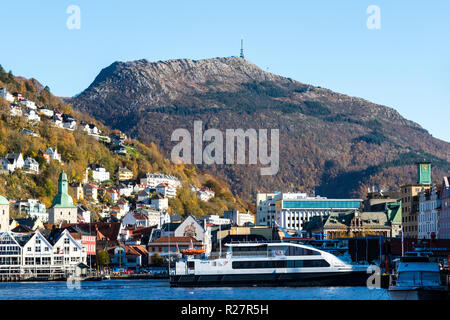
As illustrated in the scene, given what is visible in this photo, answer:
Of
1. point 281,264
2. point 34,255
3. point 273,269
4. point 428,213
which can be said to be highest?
point 428,213

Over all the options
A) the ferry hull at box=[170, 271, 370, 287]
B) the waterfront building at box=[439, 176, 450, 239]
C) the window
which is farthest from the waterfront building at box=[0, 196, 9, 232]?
the window

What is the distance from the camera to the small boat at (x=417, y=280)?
7369 cm

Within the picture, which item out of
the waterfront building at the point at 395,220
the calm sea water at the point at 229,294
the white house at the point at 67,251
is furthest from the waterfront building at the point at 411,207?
the calm sea water at the point at 229,294

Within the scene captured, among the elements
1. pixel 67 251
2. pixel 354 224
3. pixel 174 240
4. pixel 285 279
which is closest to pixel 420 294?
pixel 285 279

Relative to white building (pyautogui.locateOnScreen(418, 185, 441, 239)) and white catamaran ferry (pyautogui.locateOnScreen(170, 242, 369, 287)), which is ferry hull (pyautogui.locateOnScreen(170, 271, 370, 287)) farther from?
white building (pyautogui.locateOnScreen(418, 185, 441, 239))

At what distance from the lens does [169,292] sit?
9438 cm

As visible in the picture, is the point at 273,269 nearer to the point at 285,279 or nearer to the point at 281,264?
the point at 281,264

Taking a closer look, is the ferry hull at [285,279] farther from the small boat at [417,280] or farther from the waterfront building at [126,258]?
the waterfront building at [126,258]

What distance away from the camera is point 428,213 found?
156 m

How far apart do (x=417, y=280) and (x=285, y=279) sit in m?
25.6
